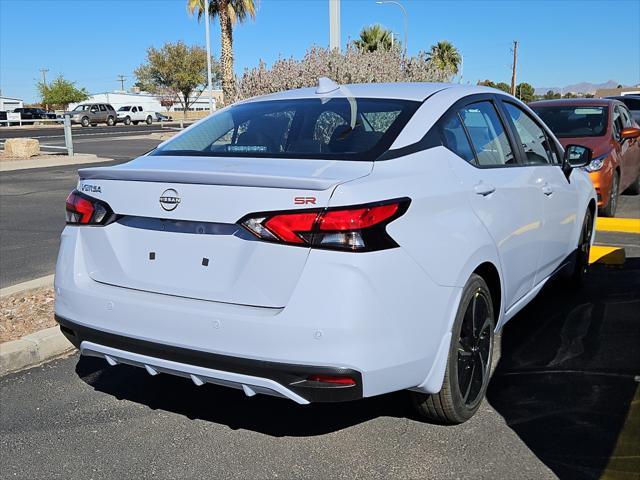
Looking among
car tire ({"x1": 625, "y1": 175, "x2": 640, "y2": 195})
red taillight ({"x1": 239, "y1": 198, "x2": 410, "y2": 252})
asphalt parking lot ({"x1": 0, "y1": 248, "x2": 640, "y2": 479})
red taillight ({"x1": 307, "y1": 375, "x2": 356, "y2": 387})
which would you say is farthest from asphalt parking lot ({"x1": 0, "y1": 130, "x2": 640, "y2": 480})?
car tire ({"x1": 625, "y1": 175, "x2": 640, "y2": 195})

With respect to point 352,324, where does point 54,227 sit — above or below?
below

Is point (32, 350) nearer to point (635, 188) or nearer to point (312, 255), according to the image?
point (312, 255)

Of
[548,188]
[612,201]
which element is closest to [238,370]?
[548,188]

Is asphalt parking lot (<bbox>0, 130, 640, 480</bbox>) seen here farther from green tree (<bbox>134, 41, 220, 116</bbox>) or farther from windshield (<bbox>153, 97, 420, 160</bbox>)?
green tree (<bbox>134, 41, 220, 116</bbox>)

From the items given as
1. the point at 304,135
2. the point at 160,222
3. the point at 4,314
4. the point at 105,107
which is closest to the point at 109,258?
the point at 160,222

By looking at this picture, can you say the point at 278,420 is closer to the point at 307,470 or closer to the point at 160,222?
the point at 307,470

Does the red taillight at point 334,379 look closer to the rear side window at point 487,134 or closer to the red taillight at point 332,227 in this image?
the red taillight at point 332,227

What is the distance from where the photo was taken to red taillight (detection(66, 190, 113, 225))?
10.2 feet

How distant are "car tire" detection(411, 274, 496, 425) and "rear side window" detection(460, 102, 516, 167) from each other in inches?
31.1

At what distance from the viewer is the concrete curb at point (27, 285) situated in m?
5.42

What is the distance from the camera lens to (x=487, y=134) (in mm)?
3908

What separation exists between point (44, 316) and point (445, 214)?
335cm

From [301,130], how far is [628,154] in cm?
850

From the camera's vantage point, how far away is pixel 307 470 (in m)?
3.04
